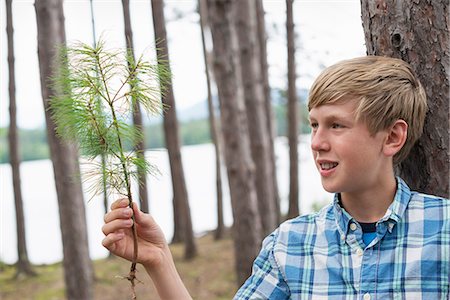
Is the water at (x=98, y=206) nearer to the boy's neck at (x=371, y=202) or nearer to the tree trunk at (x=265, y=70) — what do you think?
the tree trunk at (x=265, y=70)

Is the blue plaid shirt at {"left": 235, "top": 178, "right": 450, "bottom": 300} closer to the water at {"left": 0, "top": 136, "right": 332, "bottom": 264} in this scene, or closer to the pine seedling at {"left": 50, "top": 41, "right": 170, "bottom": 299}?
the pine seedling at {"left": 50, "top": 41, "right": 170, "bottom": 299}

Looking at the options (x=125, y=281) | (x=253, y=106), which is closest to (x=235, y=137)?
(x=253, y=106)

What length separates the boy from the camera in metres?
1.53

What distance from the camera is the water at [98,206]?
10523 millimetres

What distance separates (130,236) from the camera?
1.57 m

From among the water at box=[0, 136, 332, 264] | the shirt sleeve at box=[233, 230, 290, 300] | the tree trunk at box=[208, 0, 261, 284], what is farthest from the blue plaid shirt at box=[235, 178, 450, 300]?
the water at box=[0, 136, 332, 264]

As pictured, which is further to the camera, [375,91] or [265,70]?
[265,70]

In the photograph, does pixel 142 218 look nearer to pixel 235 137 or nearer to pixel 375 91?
pixel 375 91

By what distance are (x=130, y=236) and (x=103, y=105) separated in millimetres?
330

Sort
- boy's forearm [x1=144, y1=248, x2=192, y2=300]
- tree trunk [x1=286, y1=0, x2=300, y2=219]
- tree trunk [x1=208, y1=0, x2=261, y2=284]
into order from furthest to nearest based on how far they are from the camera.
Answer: tree trunk [x1=286, y1=0, x2=300, y2=219] < tree trunk [x1=208, y1=0, x2=261, y2=284] < boy's forearm [x1=144, y1=248, x2=192, y2=300]

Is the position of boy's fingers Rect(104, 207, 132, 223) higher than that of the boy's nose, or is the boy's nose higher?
the boy's nose

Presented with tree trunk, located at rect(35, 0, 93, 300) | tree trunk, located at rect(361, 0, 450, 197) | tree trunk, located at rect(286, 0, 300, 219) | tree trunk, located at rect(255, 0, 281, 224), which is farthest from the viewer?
tree trunk, located at rect(255, 0, 281, 224)

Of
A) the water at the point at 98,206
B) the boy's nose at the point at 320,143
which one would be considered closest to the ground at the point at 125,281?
the water at the point at 98,206

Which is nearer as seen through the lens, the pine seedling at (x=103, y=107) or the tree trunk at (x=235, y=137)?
the pine seedling at (x=103, y=107)
